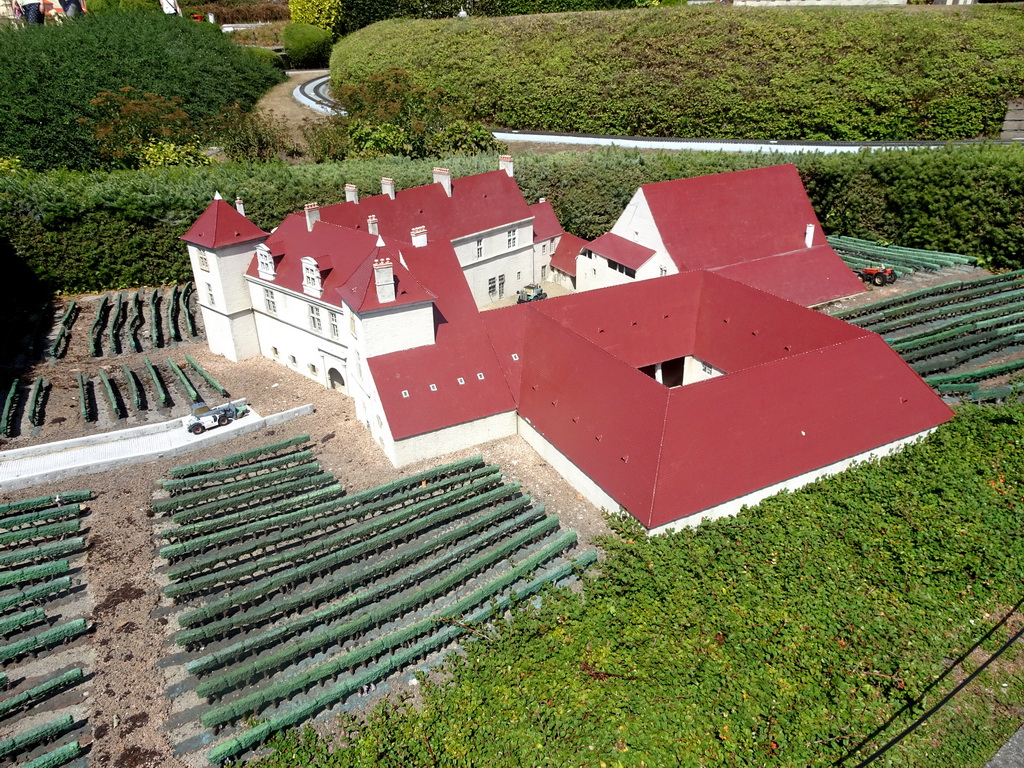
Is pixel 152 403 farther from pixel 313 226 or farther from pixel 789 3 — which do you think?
pixel 789 3

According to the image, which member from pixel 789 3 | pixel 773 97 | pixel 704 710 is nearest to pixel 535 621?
pixel 704 710

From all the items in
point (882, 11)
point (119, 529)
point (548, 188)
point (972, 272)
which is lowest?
point (119, 529)

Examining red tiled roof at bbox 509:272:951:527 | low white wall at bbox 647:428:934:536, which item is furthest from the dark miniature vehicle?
low white wall at bbox 647:428:934:536

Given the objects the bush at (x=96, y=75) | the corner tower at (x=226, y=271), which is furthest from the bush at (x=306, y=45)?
the corner tower at (x=226, y=271)

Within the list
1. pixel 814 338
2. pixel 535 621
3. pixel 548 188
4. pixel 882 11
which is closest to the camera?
Answer: pixel 535 621

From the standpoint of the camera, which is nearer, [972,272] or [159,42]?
[972,272]

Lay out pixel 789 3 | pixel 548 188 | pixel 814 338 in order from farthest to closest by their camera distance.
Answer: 1. pixel 789 3
2. pixel 548 188
3. pixel 814 338

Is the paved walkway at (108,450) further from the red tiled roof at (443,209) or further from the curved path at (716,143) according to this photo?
the curved path at (716,143)
